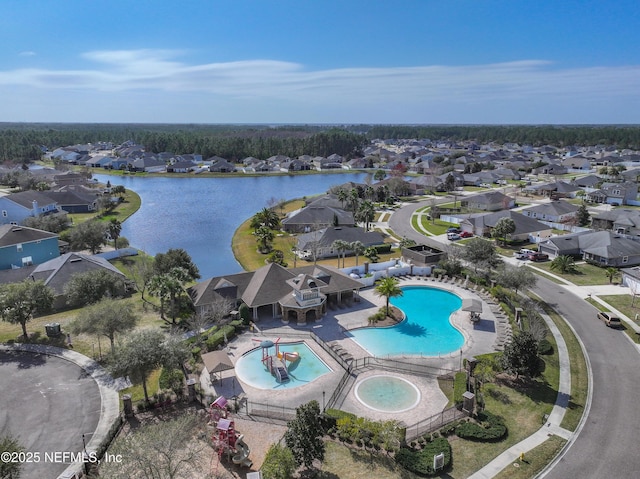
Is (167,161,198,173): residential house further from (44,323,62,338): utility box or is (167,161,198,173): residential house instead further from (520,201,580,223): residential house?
(44,323,62,338): utility box

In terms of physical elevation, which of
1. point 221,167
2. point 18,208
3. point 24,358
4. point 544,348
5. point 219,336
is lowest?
point 24,358

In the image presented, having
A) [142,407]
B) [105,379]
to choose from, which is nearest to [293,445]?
[142,407]

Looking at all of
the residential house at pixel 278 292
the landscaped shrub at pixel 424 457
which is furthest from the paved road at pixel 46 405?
the landscaped shrub at pixel 424 457

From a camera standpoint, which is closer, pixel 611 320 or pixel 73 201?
pixel 611 320

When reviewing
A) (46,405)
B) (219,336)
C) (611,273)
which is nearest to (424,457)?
(219,336)

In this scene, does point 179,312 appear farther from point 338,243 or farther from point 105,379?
point 338,243

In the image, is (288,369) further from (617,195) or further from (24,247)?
(617,195)

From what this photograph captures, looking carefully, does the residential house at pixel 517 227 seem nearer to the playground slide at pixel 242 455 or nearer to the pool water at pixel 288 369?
the pool water at pixel 288 369

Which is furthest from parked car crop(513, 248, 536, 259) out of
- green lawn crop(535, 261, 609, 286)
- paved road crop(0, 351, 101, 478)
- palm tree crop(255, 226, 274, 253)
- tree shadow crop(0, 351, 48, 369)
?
tree shadow crop(0, 351, 48, 369)
